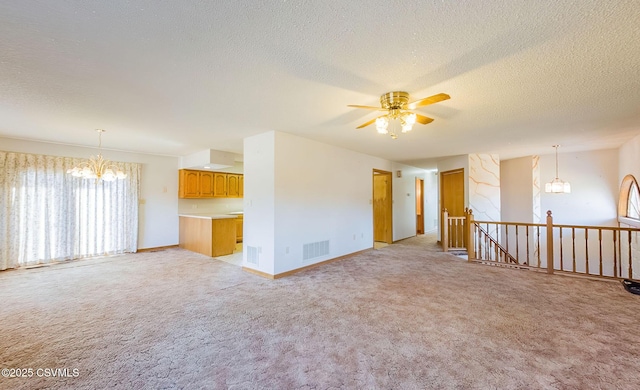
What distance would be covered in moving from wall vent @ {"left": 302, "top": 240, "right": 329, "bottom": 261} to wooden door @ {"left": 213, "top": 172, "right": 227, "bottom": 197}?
3.78 metres

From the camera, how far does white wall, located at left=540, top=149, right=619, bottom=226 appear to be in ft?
18.7

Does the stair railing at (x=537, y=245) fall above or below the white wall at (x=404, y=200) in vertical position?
below

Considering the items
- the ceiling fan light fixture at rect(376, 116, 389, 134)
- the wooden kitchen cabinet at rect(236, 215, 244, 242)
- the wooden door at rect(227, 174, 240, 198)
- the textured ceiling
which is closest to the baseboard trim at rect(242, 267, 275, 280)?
the textured ceiling

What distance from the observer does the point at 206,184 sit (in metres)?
6.89

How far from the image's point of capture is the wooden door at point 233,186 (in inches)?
288

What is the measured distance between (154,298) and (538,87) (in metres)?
4.93

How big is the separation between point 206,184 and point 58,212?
2898 mm

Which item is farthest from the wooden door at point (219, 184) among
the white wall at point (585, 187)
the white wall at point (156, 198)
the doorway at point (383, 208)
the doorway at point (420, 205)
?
the white wall at point (585, 187)

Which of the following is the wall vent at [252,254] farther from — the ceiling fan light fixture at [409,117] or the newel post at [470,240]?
the newel post at [470,240]

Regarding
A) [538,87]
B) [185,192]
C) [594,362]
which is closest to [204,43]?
[538,87]

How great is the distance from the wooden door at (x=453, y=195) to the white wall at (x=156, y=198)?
7.03m

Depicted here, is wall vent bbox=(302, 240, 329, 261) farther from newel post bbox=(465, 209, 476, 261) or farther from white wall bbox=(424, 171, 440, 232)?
white wall bbox=(424, 171, 440, 232)

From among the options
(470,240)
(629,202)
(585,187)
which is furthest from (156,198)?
(629,202)

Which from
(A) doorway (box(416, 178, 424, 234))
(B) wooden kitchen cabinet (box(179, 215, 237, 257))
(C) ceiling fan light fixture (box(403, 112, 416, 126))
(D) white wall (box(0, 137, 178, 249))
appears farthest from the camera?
(A) doorway (box(416, 178, 424, 234))
